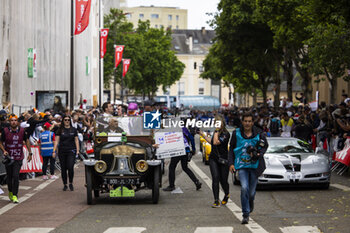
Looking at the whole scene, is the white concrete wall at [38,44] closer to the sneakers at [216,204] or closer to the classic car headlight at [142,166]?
the classic car headlight at [142,166]

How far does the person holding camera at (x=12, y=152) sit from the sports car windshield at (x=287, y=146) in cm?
595

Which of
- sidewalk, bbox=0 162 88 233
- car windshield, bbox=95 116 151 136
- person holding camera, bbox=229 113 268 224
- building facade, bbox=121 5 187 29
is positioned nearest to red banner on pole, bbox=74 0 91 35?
sidewalk, bbox=0 162 88 233

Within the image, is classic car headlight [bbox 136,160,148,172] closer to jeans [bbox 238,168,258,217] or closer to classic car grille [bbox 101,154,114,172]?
classic car grille [bbox 101,154,114,172]

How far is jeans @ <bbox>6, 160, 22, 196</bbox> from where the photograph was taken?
48.1ft

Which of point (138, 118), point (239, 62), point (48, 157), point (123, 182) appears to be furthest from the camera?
point (239, 62)

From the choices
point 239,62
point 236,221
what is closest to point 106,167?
point 236,221

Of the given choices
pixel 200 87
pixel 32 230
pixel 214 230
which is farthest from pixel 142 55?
pixel 214 230

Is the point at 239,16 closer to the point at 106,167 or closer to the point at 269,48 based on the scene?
the point at 269,48

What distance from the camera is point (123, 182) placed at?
1358 cm

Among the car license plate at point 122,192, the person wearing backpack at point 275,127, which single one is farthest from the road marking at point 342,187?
the person wearing backpack at point 275,127

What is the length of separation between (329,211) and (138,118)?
5.07m

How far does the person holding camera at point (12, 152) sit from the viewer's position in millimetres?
14711

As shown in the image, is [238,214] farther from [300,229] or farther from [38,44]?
[38,44]

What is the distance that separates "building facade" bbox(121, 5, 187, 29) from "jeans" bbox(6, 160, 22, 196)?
15025 centimetres
